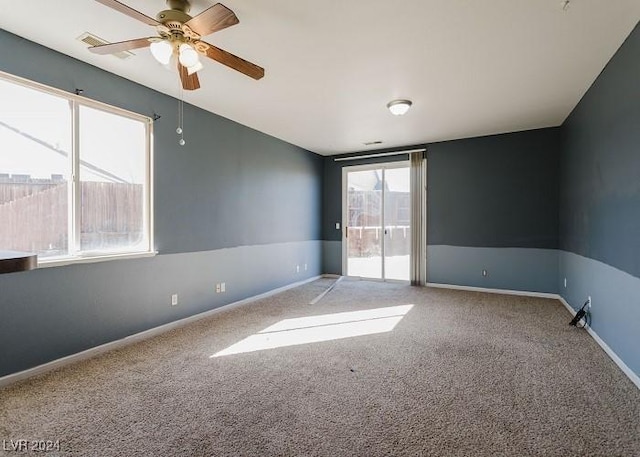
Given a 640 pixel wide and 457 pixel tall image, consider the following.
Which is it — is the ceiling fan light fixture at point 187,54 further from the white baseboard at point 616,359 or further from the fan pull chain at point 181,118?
the white baseboard at point 616,359

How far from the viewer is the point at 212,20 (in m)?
1.82

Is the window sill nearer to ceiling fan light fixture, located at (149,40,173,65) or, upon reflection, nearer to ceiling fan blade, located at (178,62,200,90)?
ceiling fan blade, located at (178,62,200,90)

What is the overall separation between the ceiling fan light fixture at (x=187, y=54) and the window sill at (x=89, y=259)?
6.24 feet

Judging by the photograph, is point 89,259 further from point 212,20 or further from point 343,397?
point 343,397

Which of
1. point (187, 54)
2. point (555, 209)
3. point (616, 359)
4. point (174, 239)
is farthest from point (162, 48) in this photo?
point (555, 209)

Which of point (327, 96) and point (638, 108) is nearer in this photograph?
point (638, 108)

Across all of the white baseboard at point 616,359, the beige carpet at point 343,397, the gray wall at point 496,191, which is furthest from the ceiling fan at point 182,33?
the gray wall at point 496,191

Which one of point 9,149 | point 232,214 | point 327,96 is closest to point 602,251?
point 327,96

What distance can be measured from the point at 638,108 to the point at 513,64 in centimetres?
99

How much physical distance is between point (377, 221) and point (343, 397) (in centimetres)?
447

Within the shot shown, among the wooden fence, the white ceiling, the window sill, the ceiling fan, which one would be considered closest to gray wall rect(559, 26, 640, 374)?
the white ceiling

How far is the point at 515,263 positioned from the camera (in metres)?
5.09

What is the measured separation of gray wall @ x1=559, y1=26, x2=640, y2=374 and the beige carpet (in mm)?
395

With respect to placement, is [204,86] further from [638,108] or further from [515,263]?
[515,263]
